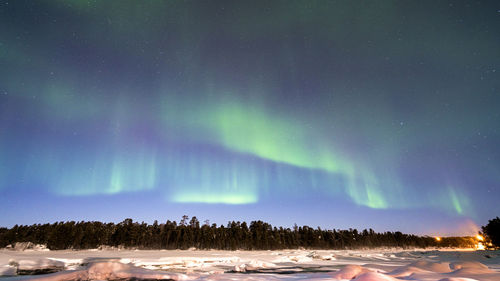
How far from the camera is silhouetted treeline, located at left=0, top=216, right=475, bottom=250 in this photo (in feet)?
303

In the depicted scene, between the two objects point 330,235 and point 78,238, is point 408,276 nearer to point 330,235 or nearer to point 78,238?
point 78,238

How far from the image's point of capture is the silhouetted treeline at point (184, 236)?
303 ft

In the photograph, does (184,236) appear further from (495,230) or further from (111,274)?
(495,230)

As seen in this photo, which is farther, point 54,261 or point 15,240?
point 15,240

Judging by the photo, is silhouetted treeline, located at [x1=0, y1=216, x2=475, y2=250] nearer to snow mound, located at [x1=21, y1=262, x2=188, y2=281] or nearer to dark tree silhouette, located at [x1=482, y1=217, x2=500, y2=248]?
dark tree silhouette, located at [x1=482, y1=217, x2=500, y2=248]

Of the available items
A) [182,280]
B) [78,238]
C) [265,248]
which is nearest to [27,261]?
[182,280]

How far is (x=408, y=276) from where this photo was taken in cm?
875

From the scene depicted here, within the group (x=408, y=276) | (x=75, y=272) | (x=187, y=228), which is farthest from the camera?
(x=187, y=228)

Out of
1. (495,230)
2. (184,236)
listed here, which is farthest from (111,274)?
(495,230)

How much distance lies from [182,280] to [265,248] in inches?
5109

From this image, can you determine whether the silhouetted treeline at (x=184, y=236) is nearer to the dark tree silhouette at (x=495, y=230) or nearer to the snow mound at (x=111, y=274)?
the dark tree silhouette at (x=495, y=230)

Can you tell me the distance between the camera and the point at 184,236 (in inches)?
4360

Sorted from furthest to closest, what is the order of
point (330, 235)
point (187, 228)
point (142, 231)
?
point (330, 235)
point (187, 228)
point (142, 231)

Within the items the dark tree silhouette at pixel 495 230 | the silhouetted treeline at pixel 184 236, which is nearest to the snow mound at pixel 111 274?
the silhouetted treeline at pixel 184 236
